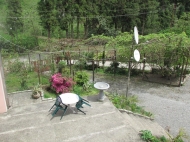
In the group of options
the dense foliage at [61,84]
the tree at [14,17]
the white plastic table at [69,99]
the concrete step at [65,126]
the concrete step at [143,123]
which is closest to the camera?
the concrete step at [65,126]

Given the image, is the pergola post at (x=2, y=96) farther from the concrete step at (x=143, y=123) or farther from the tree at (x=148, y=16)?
→ the tree at (x=148, y=16)

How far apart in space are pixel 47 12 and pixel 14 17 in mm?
4051

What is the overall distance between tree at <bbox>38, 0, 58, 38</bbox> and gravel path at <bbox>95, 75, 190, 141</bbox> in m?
12.1

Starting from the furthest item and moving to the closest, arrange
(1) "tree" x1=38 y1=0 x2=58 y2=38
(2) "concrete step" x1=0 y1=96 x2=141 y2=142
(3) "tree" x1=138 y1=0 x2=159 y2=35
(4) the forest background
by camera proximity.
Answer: (3) "tree" x1=138 y1=0 x2=159 y2=35, (1) "tree" x1=38 y1=0 x2=58 y2=38, (4) the forest background, (2) "concrete step" x1=0 y1=96 x2=141 y2=142

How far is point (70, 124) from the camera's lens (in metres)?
6.60

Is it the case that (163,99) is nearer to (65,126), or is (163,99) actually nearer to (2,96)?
(65,126)

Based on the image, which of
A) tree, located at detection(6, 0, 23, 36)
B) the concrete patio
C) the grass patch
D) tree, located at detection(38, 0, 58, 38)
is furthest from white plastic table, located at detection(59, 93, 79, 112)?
tree, located at detection(6, 0, 23, 36)

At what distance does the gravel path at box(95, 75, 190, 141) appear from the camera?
26.4ft

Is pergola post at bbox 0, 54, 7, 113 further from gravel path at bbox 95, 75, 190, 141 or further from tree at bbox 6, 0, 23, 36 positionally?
tree at bbox 6, 0, 23, 36

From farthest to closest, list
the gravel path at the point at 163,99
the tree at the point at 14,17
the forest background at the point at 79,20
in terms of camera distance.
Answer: the tree at the point at 14,17 → the forest background at the point at 79,20 → the gravel path at the point at 163,99

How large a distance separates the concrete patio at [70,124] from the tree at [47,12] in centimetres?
1604

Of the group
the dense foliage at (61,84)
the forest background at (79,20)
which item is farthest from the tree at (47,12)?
the dense foliage at (61,84)

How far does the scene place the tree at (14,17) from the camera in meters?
22.9

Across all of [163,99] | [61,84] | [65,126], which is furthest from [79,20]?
[65,126]
